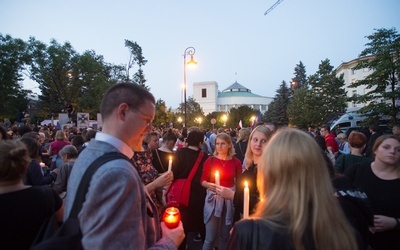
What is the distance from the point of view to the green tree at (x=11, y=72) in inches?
1134

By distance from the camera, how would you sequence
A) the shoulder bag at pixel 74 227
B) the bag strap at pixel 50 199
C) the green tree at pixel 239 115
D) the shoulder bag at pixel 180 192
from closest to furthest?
the shoulder bag at pixel 74 227 → the bag strap at pixel 50 199 → the shoulder bag at pixel 180 192 → the green tree at pixel 239 115

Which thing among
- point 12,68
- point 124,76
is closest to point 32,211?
point 12,68

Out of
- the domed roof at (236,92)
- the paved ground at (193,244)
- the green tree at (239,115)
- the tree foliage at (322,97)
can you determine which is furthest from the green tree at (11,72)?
the domed roof at (236,92)

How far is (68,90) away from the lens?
1331 inches

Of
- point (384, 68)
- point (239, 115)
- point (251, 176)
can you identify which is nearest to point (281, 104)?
point (239, 115)

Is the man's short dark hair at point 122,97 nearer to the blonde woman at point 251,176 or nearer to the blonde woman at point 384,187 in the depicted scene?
the blonde woman at point 251,176

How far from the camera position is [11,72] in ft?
96.8

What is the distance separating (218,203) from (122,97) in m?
3.46

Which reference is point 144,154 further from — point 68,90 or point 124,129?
point 68,90

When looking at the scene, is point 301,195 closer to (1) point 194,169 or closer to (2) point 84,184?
(2) point 84,184

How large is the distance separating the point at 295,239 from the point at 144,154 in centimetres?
324

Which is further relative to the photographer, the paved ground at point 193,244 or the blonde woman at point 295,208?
the paved ground at point 193,244

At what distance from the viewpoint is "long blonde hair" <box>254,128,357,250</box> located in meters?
1.55

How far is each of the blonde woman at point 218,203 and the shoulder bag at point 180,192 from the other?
0.22 m
